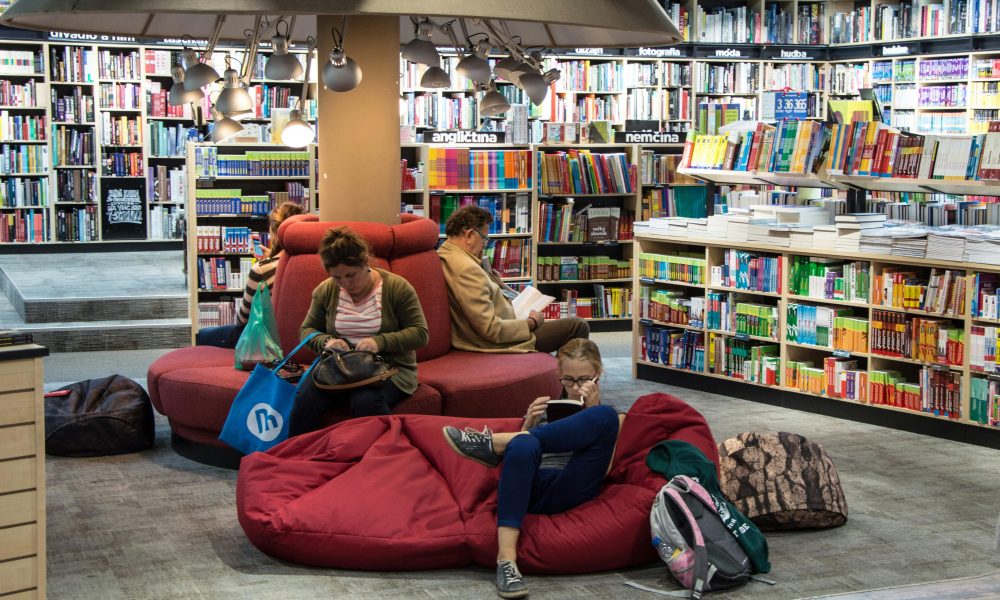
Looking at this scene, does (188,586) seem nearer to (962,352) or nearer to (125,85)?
(962,352)

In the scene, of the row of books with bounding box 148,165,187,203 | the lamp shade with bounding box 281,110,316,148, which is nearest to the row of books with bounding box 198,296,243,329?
the lamp shade with bounding box 281,110,316,148

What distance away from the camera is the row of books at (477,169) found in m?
9.32

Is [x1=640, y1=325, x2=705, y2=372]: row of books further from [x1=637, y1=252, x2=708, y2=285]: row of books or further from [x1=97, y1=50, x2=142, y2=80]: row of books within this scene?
[x1=97, y1=50, x2=142, y2=80]: row of books

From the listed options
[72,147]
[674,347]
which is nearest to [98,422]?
[674,347]

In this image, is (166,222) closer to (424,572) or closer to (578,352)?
(424,572)

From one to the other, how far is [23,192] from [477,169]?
616cm

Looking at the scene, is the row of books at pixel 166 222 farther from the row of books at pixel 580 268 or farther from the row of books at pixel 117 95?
the row of books at pixel 580 268

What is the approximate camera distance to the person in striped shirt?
6555 millimetres

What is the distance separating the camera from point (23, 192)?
13.2 meters

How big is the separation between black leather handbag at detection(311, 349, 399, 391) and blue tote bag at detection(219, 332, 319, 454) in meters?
0.13

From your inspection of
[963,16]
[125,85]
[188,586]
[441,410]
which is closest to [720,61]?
[963,16]

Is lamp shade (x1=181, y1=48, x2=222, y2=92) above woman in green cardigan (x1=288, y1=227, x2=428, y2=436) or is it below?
above

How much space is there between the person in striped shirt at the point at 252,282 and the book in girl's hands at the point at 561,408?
Answer: 97.9 inches

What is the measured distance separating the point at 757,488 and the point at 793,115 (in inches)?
183
